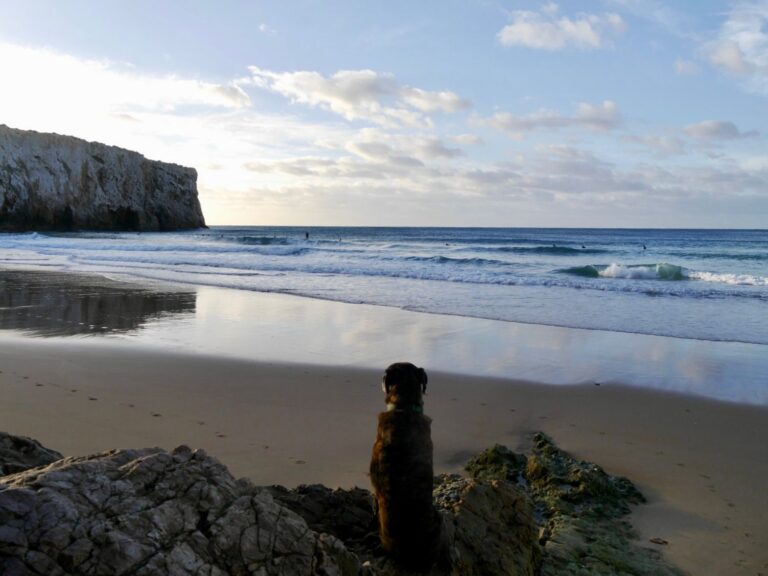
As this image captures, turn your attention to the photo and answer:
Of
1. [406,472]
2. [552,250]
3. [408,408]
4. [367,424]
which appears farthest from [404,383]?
[552,250]

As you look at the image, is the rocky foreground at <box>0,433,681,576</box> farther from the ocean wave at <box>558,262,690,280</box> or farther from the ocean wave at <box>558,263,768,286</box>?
the ocean wave at <box>558,262,690,280</box>

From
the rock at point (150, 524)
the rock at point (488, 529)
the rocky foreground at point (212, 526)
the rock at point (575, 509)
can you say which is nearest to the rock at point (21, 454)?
the rocky foreground at point (212, 526)

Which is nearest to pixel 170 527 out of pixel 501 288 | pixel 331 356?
pixel 331 356

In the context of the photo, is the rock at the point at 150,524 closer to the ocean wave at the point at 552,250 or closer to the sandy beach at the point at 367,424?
the sandy beach at the point at 367,424

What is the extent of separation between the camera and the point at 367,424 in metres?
6.50

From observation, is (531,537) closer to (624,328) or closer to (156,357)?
(156,357)

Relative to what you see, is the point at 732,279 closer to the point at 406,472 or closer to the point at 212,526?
the point at 406,472

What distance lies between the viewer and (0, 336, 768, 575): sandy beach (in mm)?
4734

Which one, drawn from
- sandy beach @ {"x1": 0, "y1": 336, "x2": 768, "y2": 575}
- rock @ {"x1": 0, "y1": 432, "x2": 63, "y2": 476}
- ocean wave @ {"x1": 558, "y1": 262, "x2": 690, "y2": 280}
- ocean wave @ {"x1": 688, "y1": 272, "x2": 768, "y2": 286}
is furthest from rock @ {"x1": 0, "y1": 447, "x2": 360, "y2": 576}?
ocean wave @ {"x1": 558, "y1": 262, "x2": 690, "y2": 280}

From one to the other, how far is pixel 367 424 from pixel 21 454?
3785 mm

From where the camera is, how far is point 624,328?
1280 cm

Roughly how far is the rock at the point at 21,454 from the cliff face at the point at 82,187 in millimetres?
58296

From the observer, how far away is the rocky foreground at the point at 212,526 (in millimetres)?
1932

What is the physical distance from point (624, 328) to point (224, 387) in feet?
27.6
